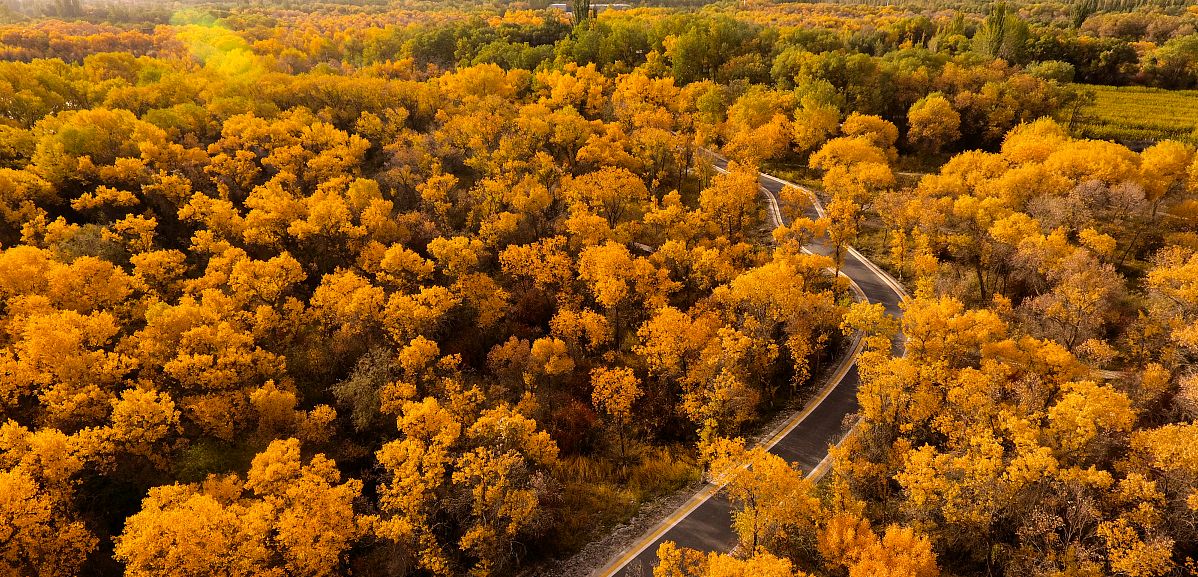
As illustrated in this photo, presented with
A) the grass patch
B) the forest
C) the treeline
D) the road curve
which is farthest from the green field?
the grass patch

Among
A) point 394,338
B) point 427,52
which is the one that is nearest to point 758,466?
point 394,338

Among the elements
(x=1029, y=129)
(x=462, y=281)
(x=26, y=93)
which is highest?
(x=26, y=93)

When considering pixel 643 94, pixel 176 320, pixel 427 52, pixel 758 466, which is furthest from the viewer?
pixel 427 52

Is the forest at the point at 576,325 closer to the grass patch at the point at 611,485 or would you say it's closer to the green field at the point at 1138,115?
the grass patch at the point at 611,485

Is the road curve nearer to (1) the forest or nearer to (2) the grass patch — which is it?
(1) the forest

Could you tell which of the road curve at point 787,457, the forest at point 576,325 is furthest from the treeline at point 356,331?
the road curve at point 787,457

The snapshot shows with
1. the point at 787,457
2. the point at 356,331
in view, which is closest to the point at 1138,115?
the point at 787,457

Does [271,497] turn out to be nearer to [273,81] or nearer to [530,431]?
[530,431]
